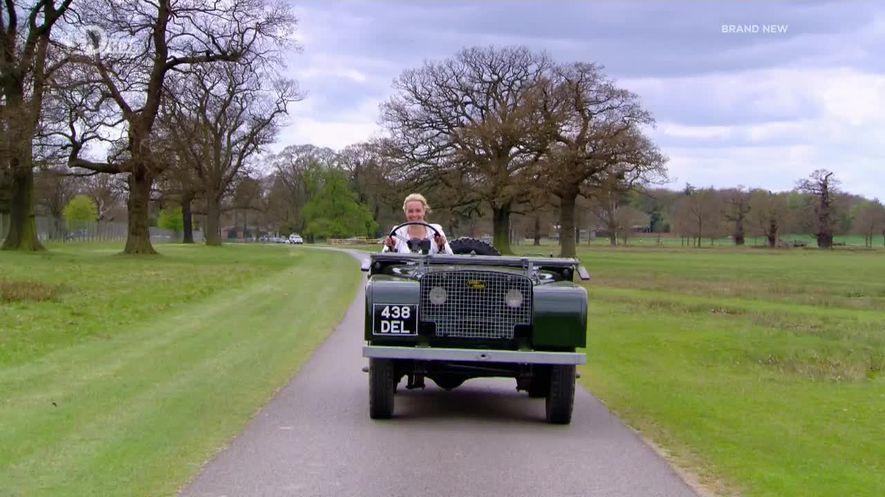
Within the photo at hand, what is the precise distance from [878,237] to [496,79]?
11111 cm

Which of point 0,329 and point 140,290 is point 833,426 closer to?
point 0,329

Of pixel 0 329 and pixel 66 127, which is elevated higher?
pixel 66 127

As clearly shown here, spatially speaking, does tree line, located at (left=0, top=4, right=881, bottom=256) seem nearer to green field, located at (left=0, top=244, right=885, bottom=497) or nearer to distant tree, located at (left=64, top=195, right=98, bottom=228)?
green field, located at (left=0, top=244, right=885, bottom=497)

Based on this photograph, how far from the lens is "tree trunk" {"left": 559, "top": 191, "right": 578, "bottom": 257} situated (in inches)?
2024

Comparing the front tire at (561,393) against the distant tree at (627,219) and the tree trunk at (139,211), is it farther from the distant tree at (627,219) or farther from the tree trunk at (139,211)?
the distant tree at (627,219)

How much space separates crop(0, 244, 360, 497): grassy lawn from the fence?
48.8 meters

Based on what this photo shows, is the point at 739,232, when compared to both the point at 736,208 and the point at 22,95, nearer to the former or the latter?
the point at 736,208

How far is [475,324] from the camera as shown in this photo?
7.94m

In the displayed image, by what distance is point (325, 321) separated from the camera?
60.5 ft

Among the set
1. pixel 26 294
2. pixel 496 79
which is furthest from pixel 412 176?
pixel 26 294

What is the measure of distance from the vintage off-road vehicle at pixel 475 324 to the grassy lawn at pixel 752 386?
128cm

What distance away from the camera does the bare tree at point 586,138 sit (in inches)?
1879

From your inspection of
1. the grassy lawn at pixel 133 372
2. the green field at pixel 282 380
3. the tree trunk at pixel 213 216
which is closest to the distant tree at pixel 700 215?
the tree trunk at pixel 213 216

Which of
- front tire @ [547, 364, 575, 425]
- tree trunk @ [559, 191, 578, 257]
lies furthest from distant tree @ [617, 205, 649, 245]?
front tire @ [547, 364, 575, 425]
